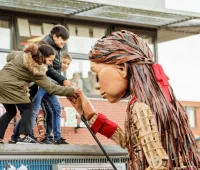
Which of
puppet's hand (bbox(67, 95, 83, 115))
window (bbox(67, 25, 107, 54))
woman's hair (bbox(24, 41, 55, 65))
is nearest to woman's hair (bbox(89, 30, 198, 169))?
puppet's hand (bbox(67, 95, 83, 115))

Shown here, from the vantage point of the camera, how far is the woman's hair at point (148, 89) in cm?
498

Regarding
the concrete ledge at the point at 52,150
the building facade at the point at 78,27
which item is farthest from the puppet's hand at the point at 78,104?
the building facade at the point at 78,27

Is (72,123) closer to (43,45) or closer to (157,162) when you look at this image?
(43,45)

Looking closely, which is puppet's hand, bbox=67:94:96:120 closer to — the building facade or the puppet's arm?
the puppet's arm

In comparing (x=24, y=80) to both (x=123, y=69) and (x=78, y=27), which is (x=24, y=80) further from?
(x=78, y=27)

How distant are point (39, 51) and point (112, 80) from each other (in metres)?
3.44

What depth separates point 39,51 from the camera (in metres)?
8.52

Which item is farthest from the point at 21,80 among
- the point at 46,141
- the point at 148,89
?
the point at 148,89

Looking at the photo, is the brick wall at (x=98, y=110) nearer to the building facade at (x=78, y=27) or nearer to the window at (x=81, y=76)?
the building facade at (x=78, y=27)

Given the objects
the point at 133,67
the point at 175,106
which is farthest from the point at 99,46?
the point at 175,106

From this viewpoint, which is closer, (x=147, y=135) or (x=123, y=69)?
(x=147, y=135)

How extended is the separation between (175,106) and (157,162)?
520mm

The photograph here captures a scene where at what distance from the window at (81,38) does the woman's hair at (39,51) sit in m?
9.27

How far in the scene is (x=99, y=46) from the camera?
523 centimetres
